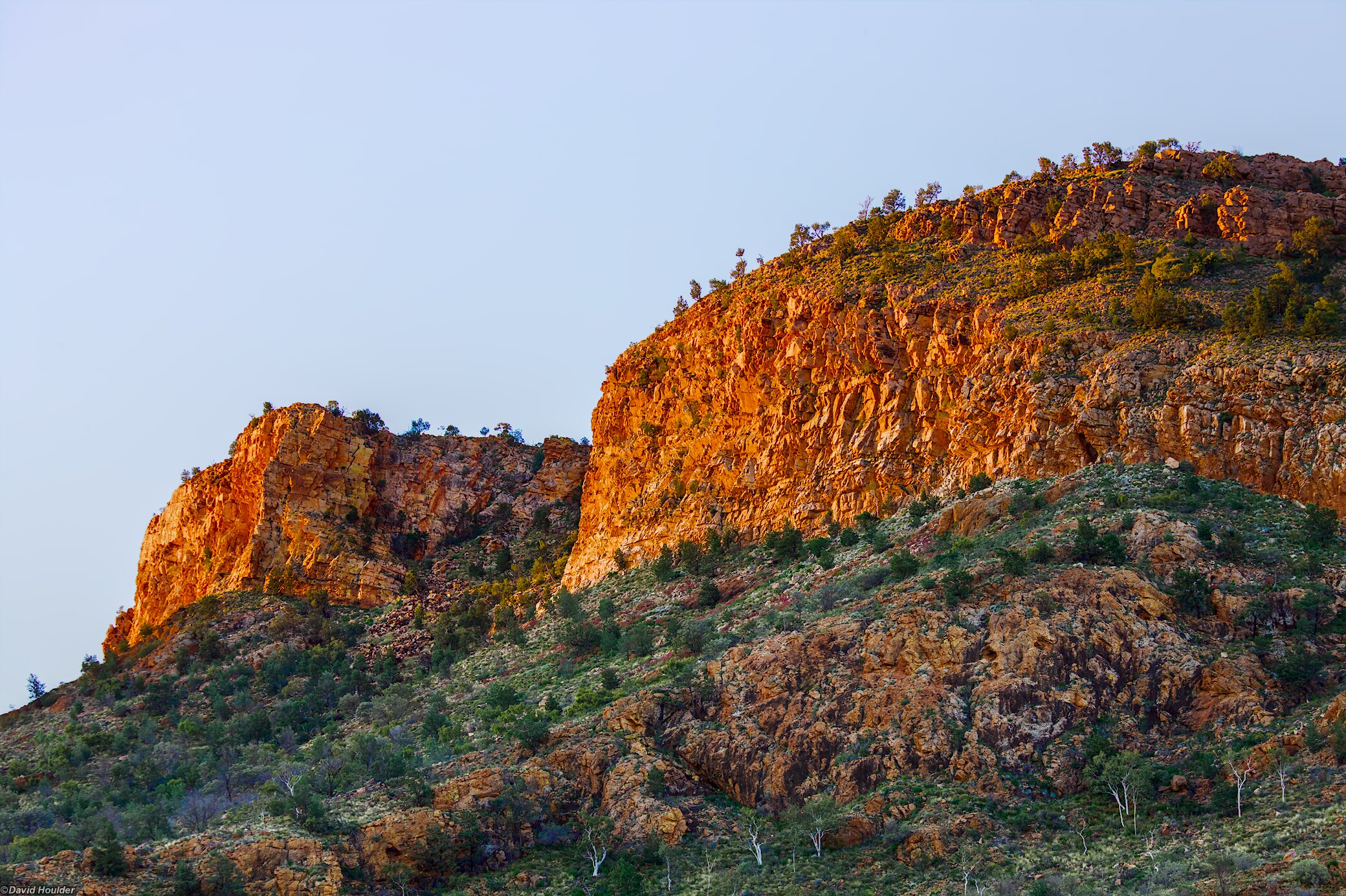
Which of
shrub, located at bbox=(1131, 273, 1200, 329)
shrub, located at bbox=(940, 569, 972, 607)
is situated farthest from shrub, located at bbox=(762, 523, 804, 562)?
shrub, located at bbox=(1131, 273, 1200, 329)

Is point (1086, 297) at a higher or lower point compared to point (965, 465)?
higher

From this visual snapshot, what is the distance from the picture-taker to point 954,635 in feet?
139

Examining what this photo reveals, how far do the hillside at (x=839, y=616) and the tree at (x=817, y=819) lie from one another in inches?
5.6

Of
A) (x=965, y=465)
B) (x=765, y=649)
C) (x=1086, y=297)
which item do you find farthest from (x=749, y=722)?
(x=1086, y=297)

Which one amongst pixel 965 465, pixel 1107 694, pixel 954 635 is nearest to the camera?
pixel 1107 694

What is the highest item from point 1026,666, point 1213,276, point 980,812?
point 1213,276

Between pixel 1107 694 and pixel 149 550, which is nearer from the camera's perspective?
pixel 1107 694

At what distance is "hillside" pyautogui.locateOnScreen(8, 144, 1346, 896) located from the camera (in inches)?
1469

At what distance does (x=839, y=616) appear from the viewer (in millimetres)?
46250

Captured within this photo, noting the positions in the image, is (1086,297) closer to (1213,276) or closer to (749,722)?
(1213,276)

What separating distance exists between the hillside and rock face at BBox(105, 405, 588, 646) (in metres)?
0.36

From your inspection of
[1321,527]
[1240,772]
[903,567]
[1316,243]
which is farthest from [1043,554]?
→ [1316,243]

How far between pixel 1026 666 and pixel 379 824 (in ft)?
69.8

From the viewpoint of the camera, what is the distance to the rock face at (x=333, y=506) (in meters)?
81.9
